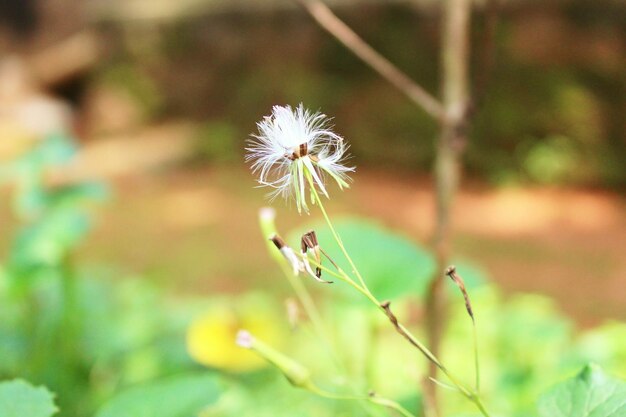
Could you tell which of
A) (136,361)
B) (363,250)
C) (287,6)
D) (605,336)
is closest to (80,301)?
(136,361)

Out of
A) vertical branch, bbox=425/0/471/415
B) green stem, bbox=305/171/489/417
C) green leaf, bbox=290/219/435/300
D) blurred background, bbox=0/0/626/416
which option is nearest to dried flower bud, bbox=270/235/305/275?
green stem, bbox=305/171/489/417

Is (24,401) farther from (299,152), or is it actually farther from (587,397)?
(587,397)

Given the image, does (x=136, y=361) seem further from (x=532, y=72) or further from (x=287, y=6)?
(x=287, y=6)

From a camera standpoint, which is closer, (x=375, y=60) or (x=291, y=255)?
(x=291, y=255)

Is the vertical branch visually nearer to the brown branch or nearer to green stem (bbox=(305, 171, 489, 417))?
the brown branch

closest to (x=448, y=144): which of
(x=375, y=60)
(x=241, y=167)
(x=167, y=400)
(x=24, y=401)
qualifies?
(x=375, y=60)

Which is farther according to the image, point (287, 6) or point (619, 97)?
point (287, 6)

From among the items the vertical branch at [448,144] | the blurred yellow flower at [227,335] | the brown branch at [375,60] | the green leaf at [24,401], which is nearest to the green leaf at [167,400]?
the green leaf at [24,401]
